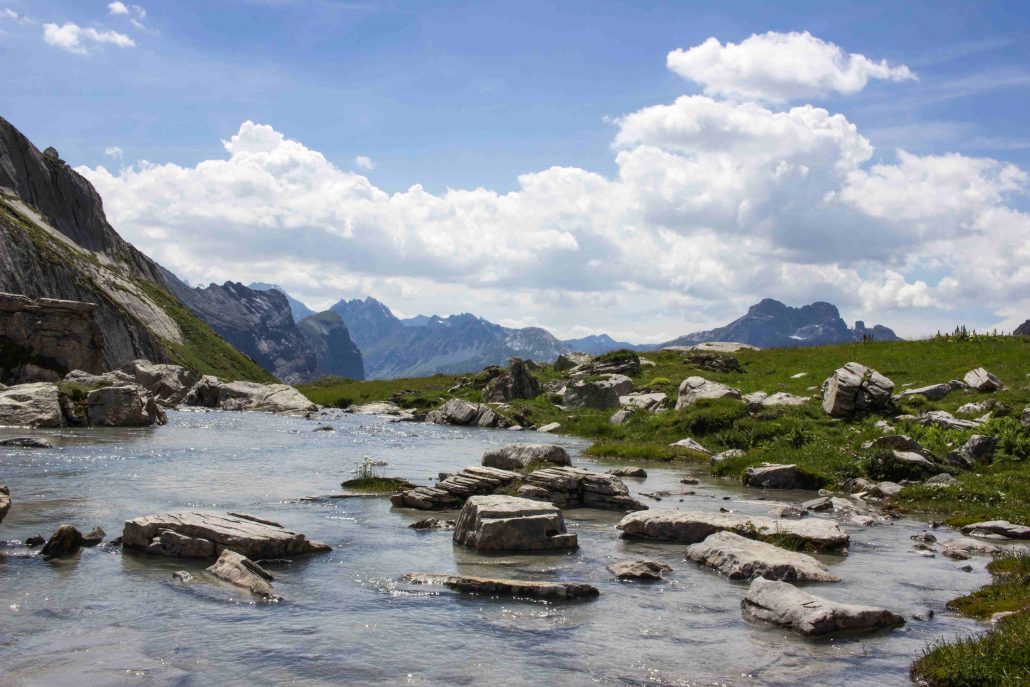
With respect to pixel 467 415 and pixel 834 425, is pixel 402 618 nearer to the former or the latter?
pixel 834 425

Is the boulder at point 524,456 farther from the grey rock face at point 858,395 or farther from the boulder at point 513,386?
the boulder at point 513,386

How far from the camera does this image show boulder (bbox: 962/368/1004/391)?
36156 millimetres

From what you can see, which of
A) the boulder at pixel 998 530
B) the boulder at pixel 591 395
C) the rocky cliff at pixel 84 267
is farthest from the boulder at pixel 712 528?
the rocky cliff at pixel 84 267

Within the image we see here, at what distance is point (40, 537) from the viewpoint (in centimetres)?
1567

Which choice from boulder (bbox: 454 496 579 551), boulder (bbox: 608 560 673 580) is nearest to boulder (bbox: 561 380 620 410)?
boulder (bbox: 454 496 579 551)

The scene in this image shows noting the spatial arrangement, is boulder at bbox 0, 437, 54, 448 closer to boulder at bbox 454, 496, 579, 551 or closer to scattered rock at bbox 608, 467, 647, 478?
scattered rock at bbox 608, 467, 647, 478

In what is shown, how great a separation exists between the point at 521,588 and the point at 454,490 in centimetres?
957

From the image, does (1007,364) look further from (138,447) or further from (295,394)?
(295,394)

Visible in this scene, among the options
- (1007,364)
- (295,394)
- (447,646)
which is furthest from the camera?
(295,394)

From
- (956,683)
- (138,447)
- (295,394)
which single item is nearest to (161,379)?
(295,394)

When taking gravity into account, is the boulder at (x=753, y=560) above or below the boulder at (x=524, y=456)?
below

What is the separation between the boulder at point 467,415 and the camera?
186 feet

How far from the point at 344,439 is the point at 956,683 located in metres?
39.1

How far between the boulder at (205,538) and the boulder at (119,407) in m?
33.7
